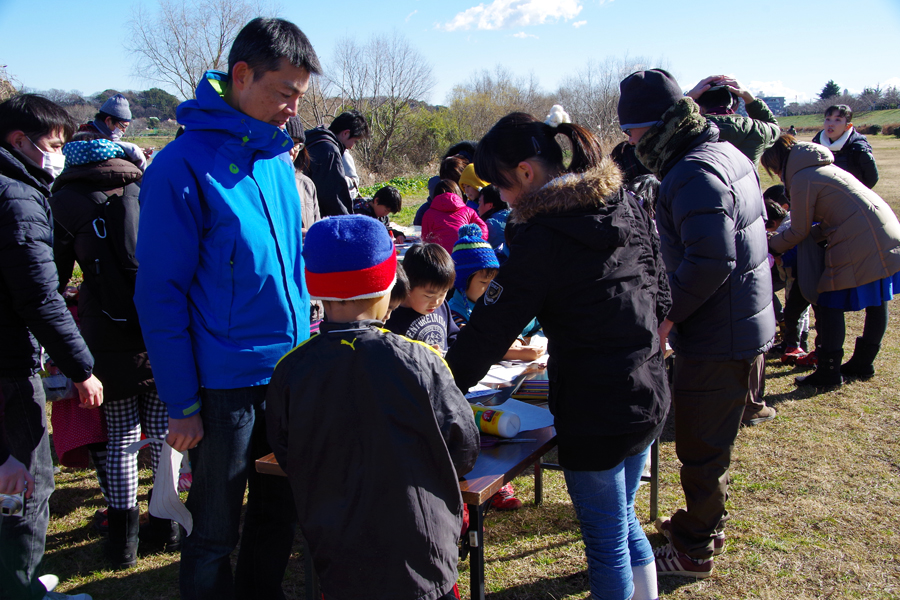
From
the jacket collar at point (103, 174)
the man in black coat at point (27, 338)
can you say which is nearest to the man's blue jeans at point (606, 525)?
the man in black coat at point (27, 338)

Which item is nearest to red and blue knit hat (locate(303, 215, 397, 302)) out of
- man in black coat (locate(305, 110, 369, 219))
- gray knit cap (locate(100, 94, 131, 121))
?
man in black coat (locate(305, 110, 369, 219))

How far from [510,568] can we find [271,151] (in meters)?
1.94

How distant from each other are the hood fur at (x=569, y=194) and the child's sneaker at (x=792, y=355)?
416 cm

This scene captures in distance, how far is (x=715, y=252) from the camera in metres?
2.03

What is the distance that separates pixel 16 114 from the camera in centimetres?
215

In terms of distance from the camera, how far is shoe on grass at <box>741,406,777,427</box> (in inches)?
155

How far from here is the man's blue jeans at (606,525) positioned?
1.71 metres

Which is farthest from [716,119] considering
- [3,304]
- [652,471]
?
[3,304]

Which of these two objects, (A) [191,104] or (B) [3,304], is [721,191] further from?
(B) [3,304]

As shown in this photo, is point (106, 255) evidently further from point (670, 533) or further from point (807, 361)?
point (807, 361)

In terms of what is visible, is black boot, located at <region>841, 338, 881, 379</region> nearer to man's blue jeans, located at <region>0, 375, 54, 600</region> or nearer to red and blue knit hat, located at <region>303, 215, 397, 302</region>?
red and blue knit hat, located at <region>303, 215, 397, 302</region>

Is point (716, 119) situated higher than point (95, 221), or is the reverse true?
point (716, 119)

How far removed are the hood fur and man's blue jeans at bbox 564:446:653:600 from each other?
0.74m

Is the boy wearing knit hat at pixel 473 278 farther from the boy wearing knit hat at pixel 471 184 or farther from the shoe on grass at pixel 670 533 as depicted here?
the boy wearing knit hat at pixel 471 184
